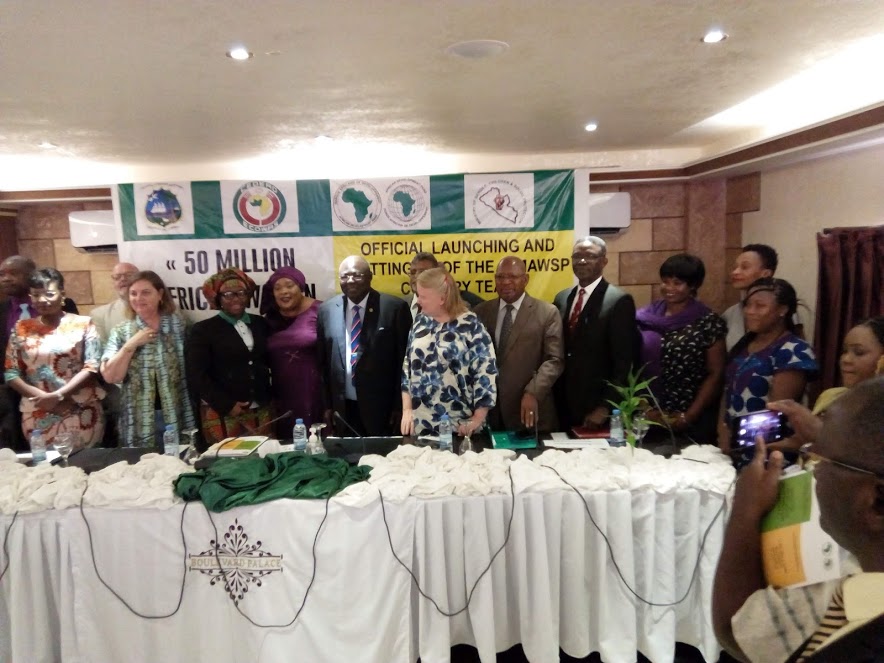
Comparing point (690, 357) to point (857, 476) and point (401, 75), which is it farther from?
point (857, 476)

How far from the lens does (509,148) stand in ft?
13.5

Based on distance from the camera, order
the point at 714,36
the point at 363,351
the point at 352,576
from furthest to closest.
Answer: the point at 363,351
the point at 714,36
the point at 352,576

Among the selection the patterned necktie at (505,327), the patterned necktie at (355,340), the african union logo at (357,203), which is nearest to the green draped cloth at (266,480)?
the patterned necktie at (355,340)

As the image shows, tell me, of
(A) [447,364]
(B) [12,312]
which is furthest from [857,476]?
(B) [12,312]

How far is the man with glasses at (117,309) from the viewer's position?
3729 millimetres

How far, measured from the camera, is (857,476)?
65 centimetres

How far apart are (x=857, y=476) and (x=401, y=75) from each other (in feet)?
7.36

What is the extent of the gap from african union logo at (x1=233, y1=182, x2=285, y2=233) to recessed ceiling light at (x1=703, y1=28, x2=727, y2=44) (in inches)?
111

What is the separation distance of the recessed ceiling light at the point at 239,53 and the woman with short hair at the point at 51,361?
1.87m

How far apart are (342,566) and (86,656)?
0.96m

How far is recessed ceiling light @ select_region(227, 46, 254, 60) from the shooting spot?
200cm

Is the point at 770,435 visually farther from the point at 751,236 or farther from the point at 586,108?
the point at 751,236

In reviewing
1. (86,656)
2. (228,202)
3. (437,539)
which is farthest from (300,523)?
(228,202)

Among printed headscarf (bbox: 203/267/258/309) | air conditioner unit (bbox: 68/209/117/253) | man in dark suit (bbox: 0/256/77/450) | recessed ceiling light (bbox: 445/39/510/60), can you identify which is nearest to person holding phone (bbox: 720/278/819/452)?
recessed ceiling light (bbox: 445/39/510/60)
